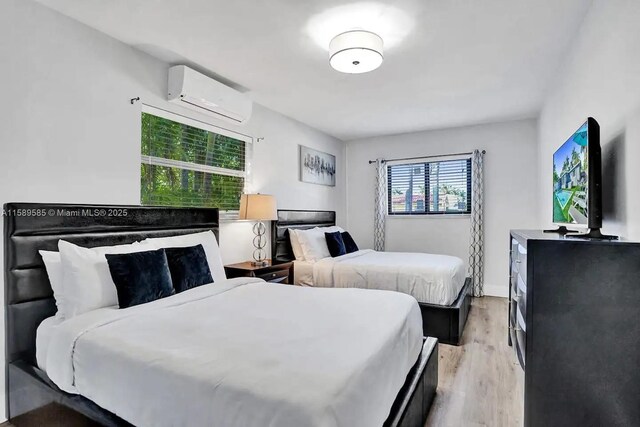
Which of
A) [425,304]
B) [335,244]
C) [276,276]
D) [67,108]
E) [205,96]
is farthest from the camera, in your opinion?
[335,244]

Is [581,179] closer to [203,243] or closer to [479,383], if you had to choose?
[479,383]

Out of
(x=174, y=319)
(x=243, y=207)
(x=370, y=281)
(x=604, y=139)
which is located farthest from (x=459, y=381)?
(x=243, y=207)

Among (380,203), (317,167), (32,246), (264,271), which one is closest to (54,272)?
(32,246)

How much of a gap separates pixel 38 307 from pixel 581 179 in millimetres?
3164

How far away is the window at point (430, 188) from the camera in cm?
538

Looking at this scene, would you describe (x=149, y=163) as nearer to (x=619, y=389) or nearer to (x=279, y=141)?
(x=279, y=141)

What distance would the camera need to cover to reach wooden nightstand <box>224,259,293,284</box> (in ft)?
11.1

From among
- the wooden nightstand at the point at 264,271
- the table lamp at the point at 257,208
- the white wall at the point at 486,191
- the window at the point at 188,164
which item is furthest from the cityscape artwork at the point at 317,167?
the wooden nightstand at the point at 264,271

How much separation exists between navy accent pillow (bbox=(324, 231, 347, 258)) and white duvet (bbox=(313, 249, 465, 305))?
0.67ft

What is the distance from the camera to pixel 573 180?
82.1 inches

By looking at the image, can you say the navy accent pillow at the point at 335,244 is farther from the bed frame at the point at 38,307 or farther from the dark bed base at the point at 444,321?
the bed frame at the point at 38,307

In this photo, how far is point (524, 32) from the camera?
254cm

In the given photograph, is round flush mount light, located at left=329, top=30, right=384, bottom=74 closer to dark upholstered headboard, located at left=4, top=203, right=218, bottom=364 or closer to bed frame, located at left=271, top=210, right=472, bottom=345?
dark upholstered headboard, located at left=4, top=203, right=218, bottom=364

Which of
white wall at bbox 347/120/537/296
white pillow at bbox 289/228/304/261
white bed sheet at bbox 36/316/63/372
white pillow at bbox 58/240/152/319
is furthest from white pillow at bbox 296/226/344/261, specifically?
white bed sheet at bbox 36/316/63/372
